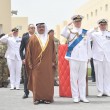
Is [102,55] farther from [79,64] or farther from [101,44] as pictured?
[79,64]

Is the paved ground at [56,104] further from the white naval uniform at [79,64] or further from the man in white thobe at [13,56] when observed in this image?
the man in white thobe at [13,56]

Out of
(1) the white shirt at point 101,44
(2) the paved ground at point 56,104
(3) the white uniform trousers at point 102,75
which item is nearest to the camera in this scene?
(2) the paved ground at point 56,104

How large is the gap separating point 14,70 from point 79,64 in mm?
4310

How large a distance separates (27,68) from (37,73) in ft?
1.31

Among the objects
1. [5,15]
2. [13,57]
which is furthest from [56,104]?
[5,15]

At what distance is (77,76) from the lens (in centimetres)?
1099

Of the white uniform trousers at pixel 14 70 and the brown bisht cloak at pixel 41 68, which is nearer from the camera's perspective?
the brown bisht cloak at pixel 41 68

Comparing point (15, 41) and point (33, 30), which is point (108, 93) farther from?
point (15, 41)

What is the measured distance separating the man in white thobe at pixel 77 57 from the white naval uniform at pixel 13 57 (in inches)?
151

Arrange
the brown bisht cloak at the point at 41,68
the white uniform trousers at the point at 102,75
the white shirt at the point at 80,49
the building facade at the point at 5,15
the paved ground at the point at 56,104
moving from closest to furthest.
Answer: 1. the paved ground at the point at 56,104
2. the brown bisht cloak at the point at 41,68
3. the white shirt at the point at 80,49
4. the white uniform trousers at the point at 102,75
5. the building facade at the point at 5,15

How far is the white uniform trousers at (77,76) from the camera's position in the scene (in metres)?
10.9

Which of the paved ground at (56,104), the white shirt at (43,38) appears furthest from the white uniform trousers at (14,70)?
the white shirt at (43,38)

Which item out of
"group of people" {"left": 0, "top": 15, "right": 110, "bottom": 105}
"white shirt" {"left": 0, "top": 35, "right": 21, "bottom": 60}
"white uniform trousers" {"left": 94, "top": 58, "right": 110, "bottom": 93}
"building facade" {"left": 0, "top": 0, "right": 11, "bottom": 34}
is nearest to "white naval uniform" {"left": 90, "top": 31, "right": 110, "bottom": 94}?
"white uniform trousers" {"left": 94, "top": 58, "right": 110, "bottom": 93}

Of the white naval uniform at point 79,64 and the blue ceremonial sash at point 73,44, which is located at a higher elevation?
the blue ceremonial sash at point 73,44
